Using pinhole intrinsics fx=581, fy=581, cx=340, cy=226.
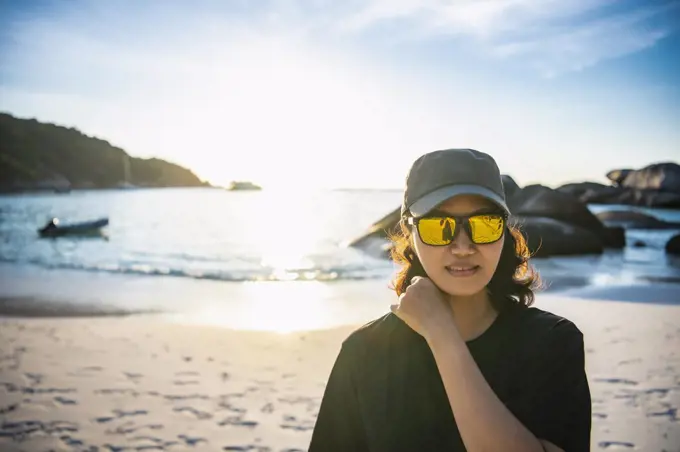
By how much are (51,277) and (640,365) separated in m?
15.9

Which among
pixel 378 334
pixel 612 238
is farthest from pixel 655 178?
pixel 378 334

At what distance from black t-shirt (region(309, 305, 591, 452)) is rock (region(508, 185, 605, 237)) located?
78.7 ft

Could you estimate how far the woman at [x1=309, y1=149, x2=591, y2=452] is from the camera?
1.59 metres

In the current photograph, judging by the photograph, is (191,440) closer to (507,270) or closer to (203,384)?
(203,384)

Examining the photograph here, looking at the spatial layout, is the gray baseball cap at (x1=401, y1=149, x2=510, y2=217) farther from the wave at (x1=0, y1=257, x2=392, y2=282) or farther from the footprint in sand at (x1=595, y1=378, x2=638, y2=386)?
the wave at (x1=0, y1=257, x2=392, y2=282)

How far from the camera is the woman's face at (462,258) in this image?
73.4 inches

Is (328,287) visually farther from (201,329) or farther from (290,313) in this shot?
(201,329)

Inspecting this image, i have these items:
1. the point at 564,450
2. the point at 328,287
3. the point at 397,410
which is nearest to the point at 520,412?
the point at 564,450

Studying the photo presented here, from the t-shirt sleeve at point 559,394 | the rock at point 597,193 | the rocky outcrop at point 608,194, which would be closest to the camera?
the t-shirt sleeve at point 559,394

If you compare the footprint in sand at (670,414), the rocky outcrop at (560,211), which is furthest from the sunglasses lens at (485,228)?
the rocky outcrop at (560,211)

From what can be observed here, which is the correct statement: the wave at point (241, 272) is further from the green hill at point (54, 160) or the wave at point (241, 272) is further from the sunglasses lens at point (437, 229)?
the green hill at point (54, 160)

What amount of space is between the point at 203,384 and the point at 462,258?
5.64 meters

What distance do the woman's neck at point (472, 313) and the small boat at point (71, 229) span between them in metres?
35.2

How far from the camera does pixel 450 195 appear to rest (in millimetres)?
1812
